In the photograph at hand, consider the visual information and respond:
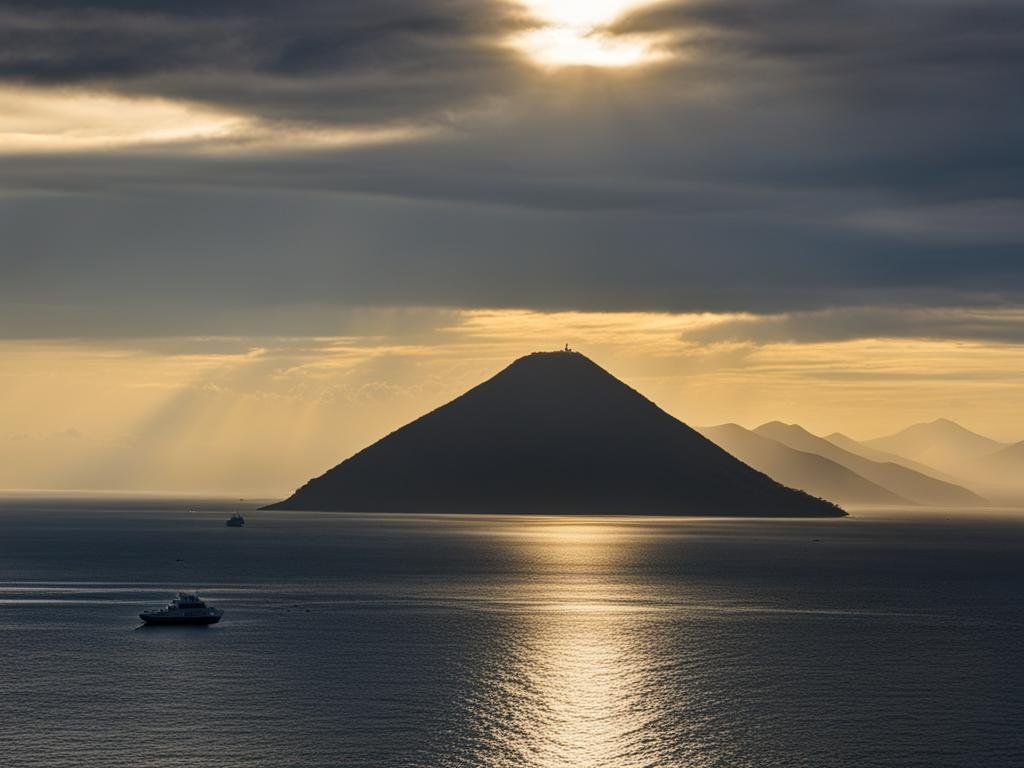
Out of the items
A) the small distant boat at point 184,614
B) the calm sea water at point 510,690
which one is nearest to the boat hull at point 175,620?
the small distant boat at point 184,614

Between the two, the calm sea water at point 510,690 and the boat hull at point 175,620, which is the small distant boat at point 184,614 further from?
the calm sea water at point 510,690

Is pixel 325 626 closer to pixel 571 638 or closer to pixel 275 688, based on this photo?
pixel 571 638

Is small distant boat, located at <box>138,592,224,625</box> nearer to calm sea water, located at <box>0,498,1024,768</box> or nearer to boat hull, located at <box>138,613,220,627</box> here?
boat hull, located at <box>138,613,220,627</box>

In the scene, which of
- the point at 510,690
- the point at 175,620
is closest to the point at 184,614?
the point at 175,620

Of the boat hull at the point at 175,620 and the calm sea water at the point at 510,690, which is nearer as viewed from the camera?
the calm sea water at the point at 510,690

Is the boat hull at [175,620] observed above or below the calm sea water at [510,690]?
above

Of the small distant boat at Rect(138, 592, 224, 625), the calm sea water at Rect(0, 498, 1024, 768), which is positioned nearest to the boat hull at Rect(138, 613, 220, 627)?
the small distant boat at Rect(138, 592, 224, 625)

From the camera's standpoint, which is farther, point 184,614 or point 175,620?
point 184,614

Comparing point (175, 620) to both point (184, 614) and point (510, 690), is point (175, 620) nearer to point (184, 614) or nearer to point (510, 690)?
point (184, 614)

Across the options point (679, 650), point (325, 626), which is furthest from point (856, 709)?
point (325, 626)
